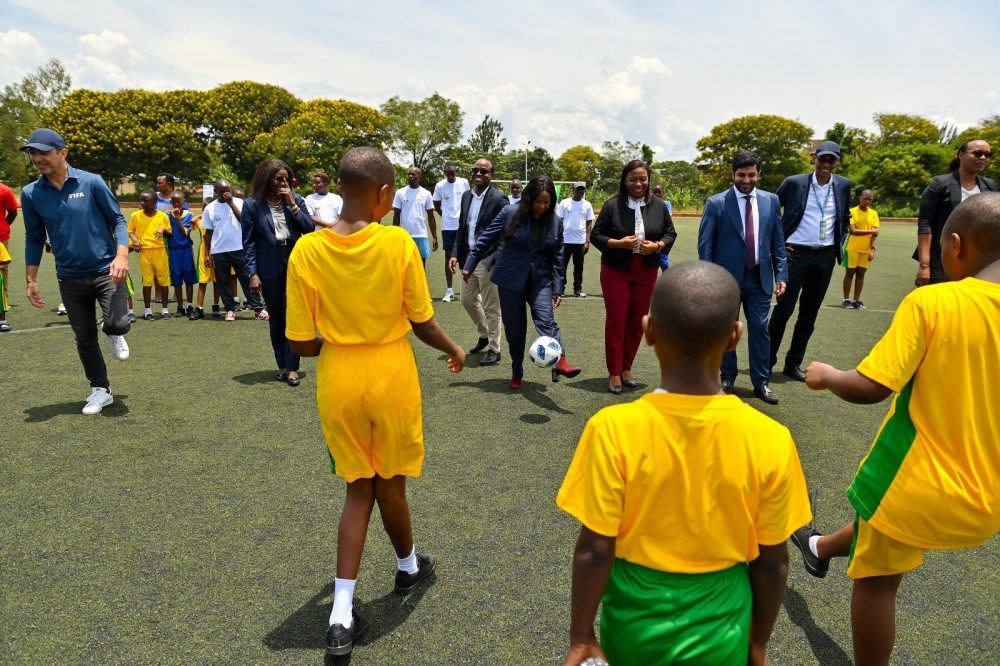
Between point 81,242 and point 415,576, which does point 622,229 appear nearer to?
point 415,576

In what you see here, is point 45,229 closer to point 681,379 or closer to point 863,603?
point 681,379

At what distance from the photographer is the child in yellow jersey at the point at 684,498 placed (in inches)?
57.6

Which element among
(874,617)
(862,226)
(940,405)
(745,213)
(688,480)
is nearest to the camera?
(688,480)

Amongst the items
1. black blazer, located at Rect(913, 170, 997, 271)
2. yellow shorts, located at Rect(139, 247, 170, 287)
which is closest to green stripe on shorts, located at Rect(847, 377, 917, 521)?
black blazer, located at Rect(913, 170, 997, 271)

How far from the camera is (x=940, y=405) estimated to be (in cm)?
187

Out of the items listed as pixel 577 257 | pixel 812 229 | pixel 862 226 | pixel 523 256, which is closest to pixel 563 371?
pixel 523 256

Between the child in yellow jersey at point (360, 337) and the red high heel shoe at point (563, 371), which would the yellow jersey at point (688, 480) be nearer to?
the child in yellow jersey at point (360, 337)

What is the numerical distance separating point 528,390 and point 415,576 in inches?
126

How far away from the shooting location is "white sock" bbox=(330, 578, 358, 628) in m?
2.53

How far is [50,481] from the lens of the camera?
4020 mm

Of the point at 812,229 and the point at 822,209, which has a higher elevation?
the point at 822,209

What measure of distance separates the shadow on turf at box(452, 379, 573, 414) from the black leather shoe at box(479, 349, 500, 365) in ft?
2.11

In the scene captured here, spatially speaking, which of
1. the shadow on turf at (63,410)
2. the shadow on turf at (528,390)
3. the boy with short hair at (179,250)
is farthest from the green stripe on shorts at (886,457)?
the boy with short hair at (179,250)

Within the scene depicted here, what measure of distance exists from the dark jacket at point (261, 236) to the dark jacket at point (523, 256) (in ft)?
6.15
